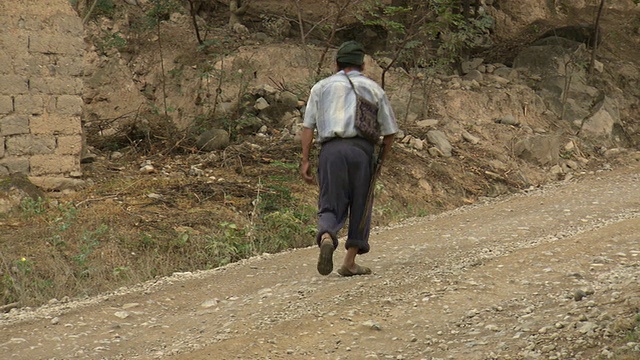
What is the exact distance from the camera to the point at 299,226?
846 cm

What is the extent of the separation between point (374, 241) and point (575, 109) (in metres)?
6.31

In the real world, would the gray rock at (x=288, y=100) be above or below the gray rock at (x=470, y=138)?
above

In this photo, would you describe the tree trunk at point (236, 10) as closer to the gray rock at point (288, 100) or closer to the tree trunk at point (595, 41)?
the gray rock at point (288, 100)

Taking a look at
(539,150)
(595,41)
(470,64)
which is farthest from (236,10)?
(595,41)

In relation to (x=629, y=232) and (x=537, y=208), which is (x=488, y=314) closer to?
(x=629, y=232)

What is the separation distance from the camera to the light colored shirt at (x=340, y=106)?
5895 mm

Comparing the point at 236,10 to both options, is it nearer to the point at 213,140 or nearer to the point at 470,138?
the point at 213,140

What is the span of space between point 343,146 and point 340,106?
25 centimetres

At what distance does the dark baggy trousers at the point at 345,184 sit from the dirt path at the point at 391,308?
384 millimetres

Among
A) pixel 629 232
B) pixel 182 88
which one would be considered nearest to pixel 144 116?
pixel 182 88

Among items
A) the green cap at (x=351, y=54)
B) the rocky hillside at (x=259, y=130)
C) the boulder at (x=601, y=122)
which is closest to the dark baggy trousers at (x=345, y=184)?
the green cap at (x=351, y=54)

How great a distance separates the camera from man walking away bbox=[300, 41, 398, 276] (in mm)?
5906

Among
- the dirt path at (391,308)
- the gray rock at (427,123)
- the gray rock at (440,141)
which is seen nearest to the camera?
the dirt path at (391,308)

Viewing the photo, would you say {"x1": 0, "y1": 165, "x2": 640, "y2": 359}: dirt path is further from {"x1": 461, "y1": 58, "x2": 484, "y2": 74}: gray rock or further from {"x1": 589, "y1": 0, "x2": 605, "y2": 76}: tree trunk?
{"x1": 589, "y1": 0, "x2": 605, "y2": 76}: tree trunk
